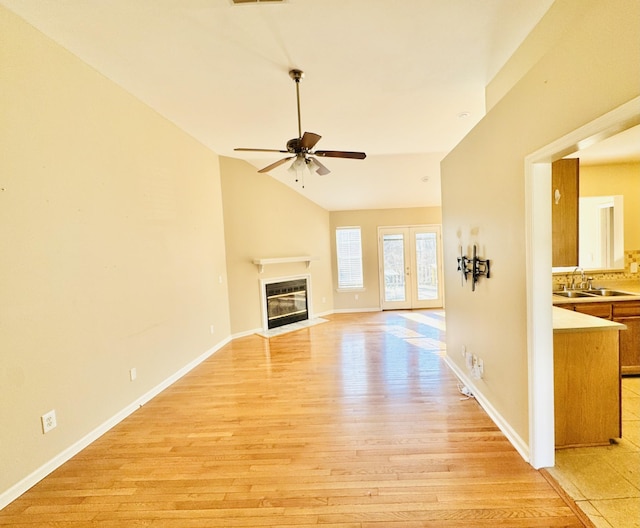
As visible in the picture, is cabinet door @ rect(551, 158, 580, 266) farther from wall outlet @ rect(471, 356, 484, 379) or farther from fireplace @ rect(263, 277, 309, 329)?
fireplace @ rect(263, 277, 309, 329)

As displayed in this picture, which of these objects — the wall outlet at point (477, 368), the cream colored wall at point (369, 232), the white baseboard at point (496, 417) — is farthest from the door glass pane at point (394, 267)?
the wall outlet at point (477, 368)

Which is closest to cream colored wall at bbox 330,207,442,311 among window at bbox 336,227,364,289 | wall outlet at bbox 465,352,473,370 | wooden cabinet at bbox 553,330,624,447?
window at bbox 336,227,364,289

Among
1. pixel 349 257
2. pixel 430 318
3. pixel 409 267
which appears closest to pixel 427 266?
pixel 409 267

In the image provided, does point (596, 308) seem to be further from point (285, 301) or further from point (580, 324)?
point (285, 301)

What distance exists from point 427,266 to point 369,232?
1651 millimetres

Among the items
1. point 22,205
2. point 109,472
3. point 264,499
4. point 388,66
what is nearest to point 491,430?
point 264,499

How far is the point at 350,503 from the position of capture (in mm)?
1629

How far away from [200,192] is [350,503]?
4.00 metres

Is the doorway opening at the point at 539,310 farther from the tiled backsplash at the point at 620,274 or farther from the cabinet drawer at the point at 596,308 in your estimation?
the tiled backsplash at the point at 620,274

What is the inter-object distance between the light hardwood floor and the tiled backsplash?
197 centimetres

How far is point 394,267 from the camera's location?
6996 mm

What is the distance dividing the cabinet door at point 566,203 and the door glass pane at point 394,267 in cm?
449

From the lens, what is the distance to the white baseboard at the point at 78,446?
1779 millimetres

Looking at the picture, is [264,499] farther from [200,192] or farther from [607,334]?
[200,192]
